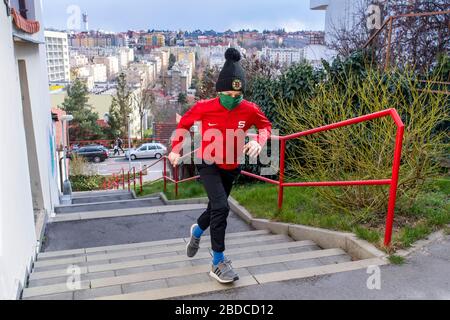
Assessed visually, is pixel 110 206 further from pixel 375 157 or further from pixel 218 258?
pixel 218 258

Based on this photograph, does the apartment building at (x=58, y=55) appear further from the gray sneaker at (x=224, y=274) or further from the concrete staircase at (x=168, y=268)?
the gray sneaker at (x=224, y=274)

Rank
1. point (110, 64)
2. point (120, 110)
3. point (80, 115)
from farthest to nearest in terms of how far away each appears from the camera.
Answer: point (110, 64) → point (120, 110) → point (80, 115)

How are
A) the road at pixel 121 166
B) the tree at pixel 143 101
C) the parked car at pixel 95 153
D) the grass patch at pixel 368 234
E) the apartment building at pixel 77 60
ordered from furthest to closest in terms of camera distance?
the apartment building at pixel 77 60 → the tree at pixel 143 101 → the parked car at pixel 95 153 → the road at pixel 121 166 → the grass patch at pixel 368 234

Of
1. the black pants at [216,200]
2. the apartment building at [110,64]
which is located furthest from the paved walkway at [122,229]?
the apartment building at [110,64]

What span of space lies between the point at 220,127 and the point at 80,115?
35.5m

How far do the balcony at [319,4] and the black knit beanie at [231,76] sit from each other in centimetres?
1885

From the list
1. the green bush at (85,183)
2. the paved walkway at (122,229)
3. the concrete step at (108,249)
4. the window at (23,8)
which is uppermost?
the window at (23,8)

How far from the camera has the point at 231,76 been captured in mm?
2754

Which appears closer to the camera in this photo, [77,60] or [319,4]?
[319,4]

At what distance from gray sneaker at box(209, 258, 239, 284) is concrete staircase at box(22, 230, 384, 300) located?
0.04m

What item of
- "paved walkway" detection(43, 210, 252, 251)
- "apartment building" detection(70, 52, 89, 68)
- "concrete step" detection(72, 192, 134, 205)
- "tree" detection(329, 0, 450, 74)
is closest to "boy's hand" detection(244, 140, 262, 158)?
"paved walkway" detection(43, 210, 252, 251)

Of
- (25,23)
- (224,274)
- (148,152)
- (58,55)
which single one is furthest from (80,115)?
(224,274)

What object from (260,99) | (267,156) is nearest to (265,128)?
(267,156)

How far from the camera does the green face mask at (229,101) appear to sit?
2764mm
